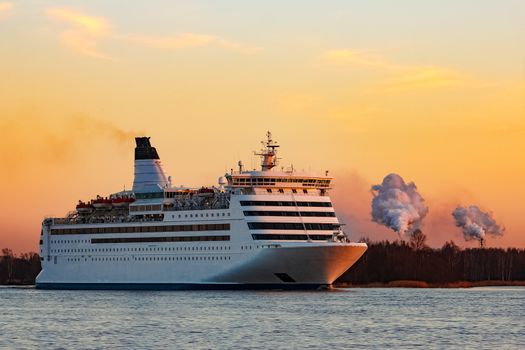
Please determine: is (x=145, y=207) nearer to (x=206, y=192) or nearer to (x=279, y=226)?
(x=206, y=192)

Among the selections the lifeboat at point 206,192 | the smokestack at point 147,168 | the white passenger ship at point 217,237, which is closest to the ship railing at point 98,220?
the white passenger ship at point 217,237

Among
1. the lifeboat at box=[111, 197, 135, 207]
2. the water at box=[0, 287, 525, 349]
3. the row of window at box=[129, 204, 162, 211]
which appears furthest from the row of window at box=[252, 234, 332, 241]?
the lifeboat at box=[111, 197, 135, 207]

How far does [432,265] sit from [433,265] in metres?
0.14

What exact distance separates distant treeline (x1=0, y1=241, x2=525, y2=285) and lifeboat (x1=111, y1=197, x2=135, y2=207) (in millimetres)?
35321

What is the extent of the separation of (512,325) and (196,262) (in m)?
46.6

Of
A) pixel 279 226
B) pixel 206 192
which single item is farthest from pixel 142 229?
pixel 279 226

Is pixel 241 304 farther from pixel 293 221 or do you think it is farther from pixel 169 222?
pixel 169 222

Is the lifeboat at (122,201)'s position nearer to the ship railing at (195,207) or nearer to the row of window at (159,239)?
the row of window at (159,239)

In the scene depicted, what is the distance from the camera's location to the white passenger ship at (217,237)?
11150 centimetres

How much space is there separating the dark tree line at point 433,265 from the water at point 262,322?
51964mm

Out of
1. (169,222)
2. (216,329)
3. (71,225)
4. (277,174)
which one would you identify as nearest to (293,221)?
(277,174)

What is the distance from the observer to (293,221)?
113125 mm

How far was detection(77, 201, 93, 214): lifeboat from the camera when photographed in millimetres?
135625

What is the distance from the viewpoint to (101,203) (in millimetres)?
134125
